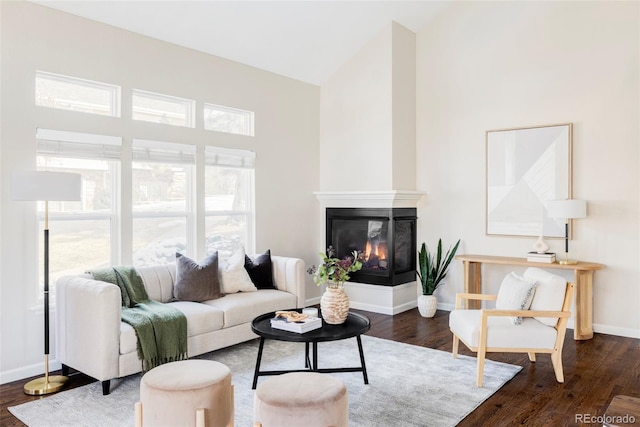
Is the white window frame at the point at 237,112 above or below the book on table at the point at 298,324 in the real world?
above

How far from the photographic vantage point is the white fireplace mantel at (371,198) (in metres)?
5.82

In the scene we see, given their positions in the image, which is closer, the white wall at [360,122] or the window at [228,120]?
the window at [228,120]

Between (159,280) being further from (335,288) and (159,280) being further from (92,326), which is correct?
(335,288)

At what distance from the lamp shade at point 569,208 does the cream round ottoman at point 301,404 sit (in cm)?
347

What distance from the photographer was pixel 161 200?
4816 mm

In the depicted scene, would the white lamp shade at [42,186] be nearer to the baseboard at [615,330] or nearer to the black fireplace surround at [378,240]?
the black fireplace surround at [378,240]

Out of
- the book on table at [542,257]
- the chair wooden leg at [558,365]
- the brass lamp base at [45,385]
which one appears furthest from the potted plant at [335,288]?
the book on table at [542,257]

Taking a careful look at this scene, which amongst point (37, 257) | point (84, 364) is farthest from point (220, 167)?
point (84, 364)

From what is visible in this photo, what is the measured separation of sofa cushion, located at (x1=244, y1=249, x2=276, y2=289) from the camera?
500 cm

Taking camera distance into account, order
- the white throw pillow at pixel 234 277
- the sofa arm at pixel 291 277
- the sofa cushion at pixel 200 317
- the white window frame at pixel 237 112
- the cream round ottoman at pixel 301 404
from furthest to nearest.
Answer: the white window frame at pixel 237 112 → the sofa arm at pixel 291 277 → the white throw pillow at pixel 234 277 → the sofa cushion at pixel 200 317 → the cream round ottoman at pixel 301 404

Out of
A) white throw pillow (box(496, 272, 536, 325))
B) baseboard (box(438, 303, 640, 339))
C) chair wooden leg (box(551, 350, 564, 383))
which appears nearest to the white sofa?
white throw pillow (box(496, 272, 536, 325))

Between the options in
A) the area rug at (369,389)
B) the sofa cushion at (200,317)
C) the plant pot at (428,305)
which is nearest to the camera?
the area rug at (369,389)

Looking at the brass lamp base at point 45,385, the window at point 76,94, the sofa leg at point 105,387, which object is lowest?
the brass lamp base at point 45,385

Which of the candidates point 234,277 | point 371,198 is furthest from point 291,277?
point 371,198
